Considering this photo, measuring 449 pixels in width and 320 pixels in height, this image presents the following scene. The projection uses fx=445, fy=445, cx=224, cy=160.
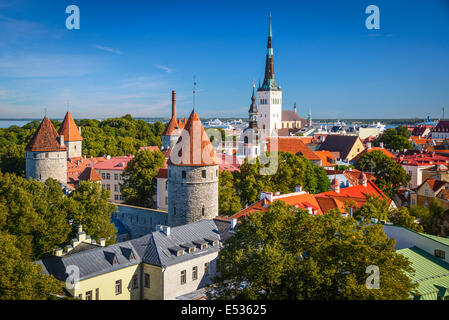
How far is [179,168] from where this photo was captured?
26.1 meters

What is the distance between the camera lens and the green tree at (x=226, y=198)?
3092 cm

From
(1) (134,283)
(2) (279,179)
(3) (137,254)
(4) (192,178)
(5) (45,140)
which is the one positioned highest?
(5) (45,140)

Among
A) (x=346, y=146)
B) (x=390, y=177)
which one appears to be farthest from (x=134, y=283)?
(x=346, y=146)

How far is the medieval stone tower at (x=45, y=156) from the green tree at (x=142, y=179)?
7435 millimetres

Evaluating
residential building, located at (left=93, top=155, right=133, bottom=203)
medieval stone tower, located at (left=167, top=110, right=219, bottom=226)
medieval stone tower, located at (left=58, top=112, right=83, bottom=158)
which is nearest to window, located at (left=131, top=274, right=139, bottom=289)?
medieval stone tower, located at (left=167, top=110, right=219, bottom=226)

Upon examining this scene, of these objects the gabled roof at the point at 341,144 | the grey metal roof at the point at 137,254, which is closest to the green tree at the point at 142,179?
the grey metal roof at the point at 137,254

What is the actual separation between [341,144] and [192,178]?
48.3m

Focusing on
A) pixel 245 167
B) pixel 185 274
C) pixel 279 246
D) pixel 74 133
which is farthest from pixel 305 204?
pixel 74 133

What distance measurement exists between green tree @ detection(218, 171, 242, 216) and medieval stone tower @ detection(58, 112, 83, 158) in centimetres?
2760

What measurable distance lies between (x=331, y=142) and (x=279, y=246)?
5976 centimetres

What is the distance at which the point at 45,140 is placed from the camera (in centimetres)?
3912

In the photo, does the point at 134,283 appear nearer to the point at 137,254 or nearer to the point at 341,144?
the point at 137,254

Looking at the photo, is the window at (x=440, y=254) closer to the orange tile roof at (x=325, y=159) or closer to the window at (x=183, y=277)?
the window at (x=183, y=277)
